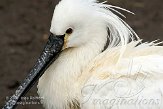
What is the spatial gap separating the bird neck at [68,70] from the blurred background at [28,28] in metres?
1.55

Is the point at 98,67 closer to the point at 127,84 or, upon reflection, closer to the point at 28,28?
the point at 127,84

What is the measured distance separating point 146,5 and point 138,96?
11.8 ft

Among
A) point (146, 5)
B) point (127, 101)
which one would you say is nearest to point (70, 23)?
point (127, 101)

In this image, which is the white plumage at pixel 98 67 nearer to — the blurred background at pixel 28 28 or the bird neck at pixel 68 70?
the bird neck at pixel 68 70

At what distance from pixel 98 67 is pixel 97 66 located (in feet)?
0.07

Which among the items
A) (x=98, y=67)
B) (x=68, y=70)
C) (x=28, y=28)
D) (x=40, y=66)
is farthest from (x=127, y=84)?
(x=28, y=28)

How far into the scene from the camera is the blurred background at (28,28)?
6059mm

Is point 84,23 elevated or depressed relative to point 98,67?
elevated

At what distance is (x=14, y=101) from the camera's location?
13.3ft

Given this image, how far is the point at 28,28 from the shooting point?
6816 mm

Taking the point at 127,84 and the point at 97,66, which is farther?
the point at 97,66

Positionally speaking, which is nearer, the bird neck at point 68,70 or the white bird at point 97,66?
the white bird at point 97,66

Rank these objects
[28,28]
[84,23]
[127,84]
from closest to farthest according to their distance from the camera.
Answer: [127,84], [84,23], [28,28]

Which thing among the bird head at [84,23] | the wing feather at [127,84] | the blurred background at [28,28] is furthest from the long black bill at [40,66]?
the blurred background at [28,28]
